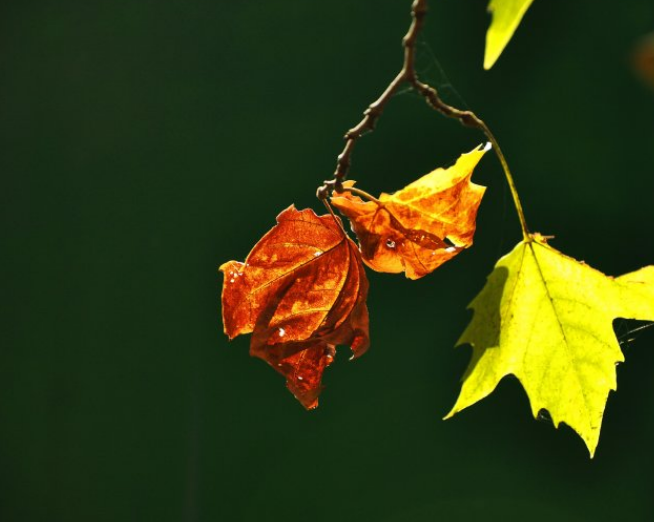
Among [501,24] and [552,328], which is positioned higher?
[501,24]

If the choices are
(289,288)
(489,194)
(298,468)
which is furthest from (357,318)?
(298,468)

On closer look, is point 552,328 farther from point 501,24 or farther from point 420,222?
point 501,24

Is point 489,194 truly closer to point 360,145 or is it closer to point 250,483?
point 360,145

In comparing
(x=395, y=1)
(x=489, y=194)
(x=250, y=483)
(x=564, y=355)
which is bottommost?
(x=250, y=483)

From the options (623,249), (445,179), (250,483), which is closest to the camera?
(445,179)

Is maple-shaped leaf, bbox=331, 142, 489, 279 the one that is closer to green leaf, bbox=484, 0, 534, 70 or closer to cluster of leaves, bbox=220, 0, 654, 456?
cluster of leaves, bbox=220, 0, 654, 456

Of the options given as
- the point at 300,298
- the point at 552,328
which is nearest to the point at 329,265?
the point at 300,298
